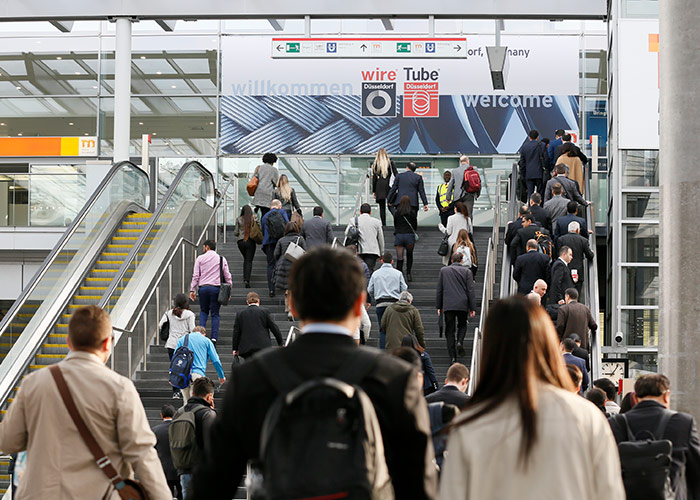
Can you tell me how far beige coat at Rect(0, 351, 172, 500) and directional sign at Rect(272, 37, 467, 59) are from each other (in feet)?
51.1

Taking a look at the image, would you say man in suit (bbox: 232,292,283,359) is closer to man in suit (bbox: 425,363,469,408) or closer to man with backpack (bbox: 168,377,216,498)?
man with backpack (bbox: 168,377,216,498)

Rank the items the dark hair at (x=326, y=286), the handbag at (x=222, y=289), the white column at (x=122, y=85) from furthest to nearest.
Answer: the white column at (x=122, y=85) → the handbag at (x=222, y=289) → the dark hair at (x=326, y=286)

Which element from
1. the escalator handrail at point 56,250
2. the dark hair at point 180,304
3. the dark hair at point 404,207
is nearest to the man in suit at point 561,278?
the dark hair at point 404,207

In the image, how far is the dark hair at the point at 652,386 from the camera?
18.4 ft

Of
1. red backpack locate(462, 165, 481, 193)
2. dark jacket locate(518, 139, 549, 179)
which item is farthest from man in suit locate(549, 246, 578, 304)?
dark jacket locate(518, 139, 549, 179)

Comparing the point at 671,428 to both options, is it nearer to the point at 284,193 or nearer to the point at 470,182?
the point at 284,193

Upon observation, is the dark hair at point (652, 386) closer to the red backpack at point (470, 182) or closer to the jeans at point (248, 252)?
the jeans at point (248, 252)

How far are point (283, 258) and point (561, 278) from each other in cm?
356

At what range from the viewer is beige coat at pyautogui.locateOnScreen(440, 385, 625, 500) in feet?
9.86

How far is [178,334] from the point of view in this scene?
508 inches

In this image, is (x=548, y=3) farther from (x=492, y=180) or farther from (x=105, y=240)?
(x=105, y=240)

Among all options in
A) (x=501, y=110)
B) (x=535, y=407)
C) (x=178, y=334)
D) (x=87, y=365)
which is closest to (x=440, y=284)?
(x=178, y=334)

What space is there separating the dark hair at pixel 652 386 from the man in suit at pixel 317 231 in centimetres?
944

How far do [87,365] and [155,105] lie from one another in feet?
73.3
